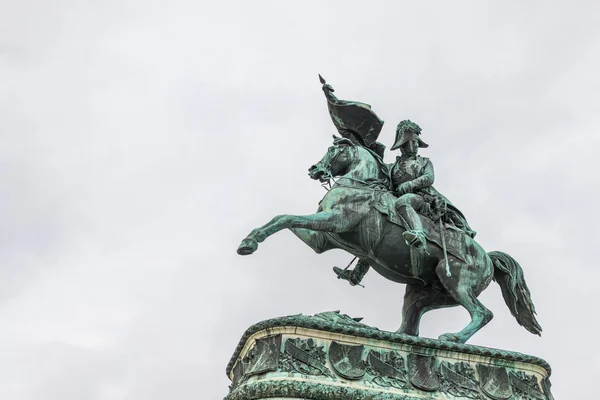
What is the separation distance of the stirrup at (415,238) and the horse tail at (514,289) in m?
1.85

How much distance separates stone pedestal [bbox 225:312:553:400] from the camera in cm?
1187

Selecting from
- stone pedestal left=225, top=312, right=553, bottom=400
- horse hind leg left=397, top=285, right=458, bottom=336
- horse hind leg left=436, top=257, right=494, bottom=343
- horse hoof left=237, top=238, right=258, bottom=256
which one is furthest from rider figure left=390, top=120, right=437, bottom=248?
horse hoof left=237, top=238, right=258, bottom=256

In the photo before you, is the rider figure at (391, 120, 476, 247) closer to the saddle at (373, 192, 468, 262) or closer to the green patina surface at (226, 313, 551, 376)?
the saddle at (373, 192, 468, 262)

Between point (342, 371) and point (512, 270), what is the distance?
13.9 ft

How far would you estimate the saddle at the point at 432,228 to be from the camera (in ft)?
46.5

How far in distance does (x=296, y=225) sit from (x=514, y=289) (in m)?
3.82

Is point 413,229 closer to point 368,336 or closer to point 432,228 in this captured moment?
point 432,228

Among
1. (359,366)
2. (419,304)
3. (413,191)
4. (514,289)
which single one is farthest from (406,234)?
(514,289)

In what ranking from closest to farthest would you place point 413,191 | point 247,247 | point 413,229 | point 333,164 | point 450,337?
point 247,247 < point 450,337 < point 413,229 < point 413,191 < point 333,164

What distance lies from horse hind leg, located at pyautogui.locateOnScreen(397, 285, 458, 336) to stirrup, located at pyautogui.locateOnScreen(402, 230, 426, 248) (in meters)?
1.31

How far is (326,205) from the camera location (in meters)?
14.2

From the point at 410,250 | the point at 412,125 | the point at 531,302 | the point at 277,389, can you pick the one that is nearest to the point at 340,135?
the point at 412,125

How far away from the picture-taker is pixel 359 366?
1227 cm

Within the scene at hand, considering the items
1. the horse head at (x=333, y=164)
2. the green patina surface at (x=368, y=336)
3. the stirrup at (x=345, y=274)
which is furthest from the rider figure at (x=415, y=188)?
the green patina surface at (x=368, y=336)
